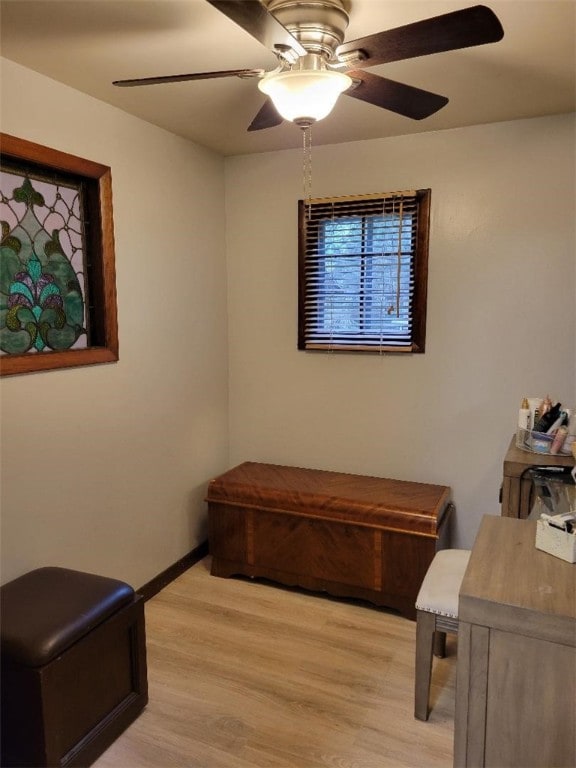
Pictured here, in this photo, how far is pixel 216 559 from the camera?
314cm

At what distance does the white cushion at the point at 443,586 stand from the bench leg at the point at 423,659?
0.12 feet

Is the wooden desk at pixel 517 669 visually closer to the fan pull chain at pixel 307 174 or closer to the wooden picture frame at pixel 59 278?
the wooden picture frame at pixel 59 278

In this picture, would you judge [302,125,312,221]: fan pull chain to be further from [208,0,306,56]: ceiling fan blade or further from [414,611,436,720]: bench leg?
[414,611,436,720]: bench leg

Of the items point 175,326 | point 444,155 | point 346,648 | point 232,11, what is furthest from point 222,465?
point 232,11

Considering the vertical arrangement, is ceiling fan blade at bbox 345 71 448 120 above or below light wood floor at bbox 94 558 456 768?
above

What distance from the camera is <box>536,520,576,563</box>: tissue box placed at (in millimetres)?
1424

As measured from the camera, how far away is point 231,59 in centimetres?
198

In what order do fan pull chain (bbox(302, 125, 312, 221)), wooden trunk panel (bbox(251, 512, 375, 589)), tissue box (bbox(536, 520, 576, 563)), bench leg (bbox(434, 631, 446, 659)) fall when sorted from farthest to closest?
fan pull chain (bbox(302, 125, 312, 221)), wooden trunk panel (bbox(251, 512, 375, 589)), bench leg (bbox(434, 631, 446, 659)), tissue box (bbox(536, 520, 576, 563))

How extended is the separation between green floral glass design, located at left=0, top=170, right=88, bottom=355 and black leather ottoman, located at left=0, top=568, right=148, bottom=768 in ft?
3.12

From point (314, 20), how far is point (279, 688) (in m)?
2.39

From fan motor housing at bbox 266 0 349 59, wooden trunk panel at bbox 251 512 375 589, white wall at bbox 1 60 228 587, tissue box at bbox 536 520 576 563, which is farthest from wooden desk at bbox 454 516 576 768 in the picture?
white wall at bbox 1 60 228 587

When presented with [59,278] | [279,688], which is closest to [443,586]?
[279,688]

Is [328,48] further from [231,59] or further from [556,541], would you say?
[556,541]

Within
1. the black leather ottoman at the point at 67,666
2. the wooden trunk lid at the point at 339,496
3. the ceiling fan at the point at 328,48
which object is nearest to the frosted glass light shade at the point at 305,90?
the ceiling fan at the point at 328,48
